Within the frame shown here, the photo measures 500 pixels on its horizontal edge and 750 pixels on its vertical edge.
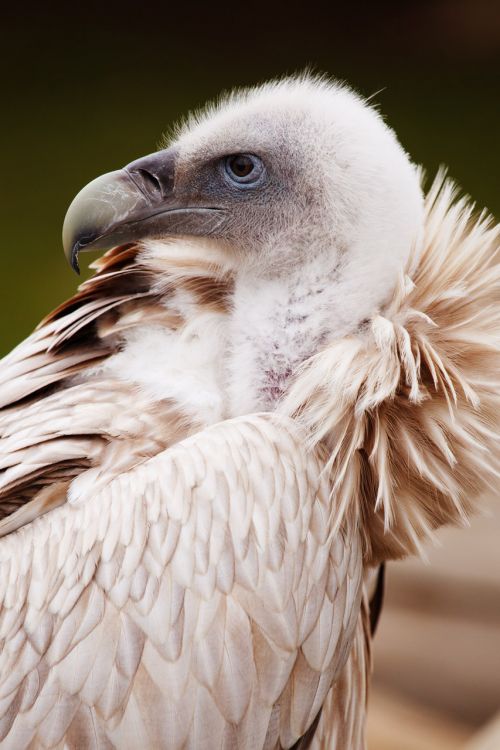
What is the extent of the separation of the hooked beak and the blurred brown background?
7.56ft

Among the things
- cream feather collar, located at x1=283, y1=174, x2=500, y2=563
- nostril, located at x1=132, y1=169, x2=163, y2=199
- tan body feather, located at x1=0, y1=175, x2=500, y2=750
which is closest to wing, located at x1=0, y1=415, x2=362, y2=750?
tan body feather, located at x1=0, y1=175, x2=500, y2=750

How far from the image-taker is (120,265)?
177 cm

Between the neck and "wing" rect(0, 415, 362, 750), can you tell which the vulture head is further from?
"wing" rect(0, 415, 362, 750)

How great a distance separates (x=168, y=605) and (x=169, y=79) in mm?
2938

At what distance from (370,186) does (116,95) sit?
2586mm

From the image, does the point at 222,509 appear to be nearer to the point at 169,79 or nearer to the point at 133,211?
the point at 133,211

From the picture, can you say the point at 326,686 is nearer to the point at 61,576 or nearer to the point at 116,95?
the point at 61,576

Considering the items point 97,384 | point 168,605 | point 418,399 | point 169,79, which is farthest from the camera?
point 169,79

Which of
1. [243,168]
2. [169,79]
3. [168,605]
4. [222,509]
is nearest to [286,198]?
[243,168]

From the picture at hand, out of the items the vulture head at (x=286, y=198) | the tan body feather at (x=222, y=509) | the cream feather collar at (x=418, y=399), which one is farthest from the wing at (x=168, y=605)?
the vulture head at (x=286, y=198)

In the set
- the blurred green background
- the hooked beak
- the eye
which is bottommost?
the hooked beak

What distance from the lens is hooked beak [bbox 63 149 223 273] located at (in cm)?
158

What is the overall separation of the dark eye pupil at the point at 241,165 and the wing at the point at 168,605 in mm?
494

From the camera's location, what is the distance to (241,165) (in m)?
1.68
